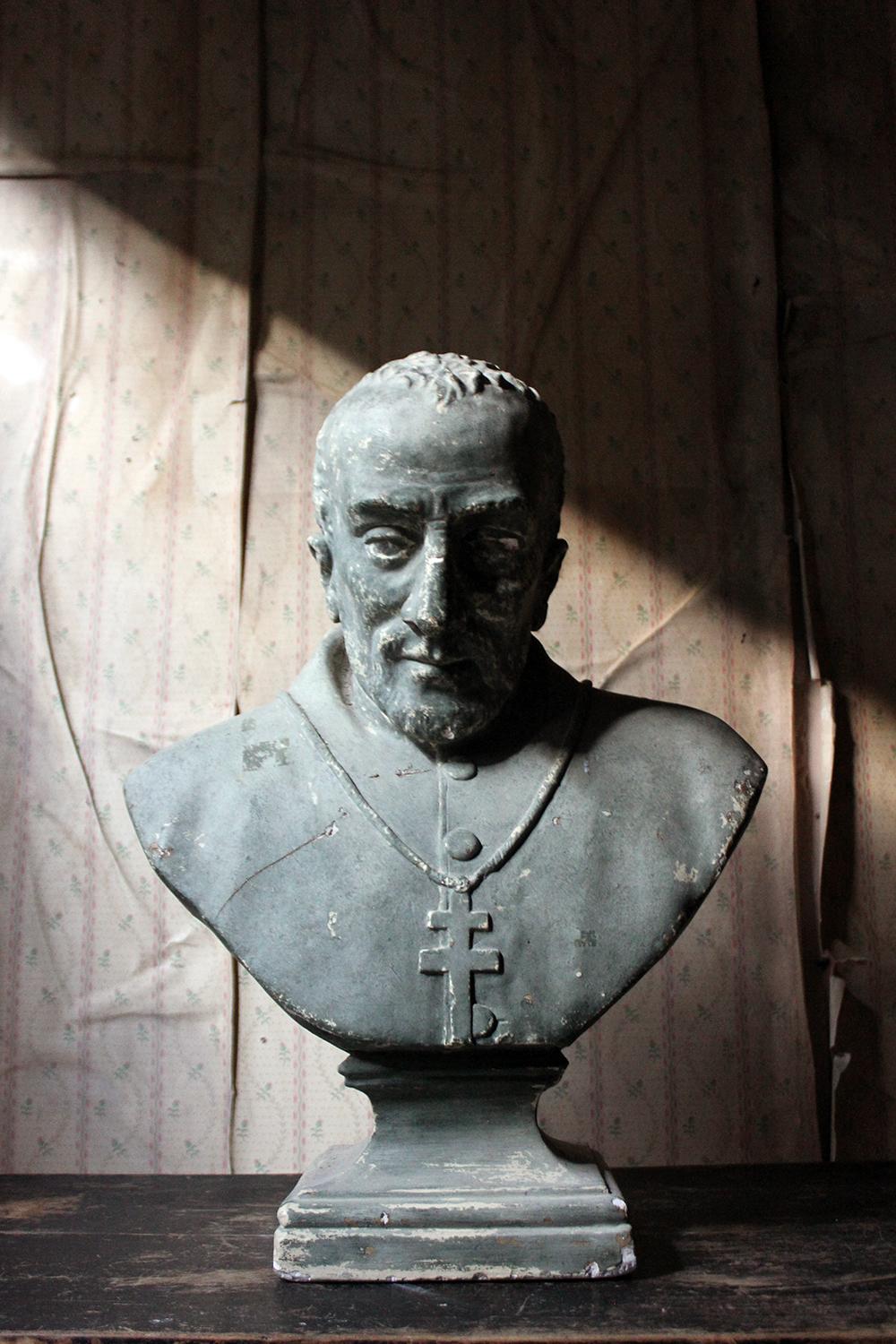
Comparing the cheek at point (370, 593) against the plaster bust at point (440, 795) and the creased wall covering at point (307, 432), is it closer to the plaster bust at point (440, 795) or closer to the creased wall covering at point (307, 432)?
the plaster bust at point (440, 795)

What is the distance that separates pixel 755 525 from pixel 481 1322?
82.2 inches

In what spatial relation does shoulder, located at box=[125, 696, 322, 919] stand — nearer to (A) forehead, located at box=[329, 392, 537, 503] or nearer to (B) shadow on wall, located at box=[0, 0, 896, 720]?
(A) forehead, located at box=[329, 392, 537, 503]

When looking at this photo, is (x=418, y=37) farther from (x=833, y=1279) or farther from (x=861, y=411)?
(x=833, y=1279)

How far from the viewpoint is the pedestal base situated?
6.70ft

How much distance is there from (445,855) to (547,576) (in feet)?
1.54

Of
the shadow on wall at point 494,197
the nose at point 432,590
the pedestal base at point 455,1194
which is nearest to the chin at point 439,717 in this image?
the nose at point 432,590

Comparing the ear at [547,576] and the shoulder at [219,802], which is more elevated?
the ear at [547,576]

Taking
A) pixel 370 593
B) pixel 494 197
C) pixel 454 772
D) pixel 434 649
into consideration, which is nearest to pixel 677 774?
pixel 454 772

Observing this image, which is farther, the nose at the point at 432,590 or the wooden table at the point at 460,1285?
the nose at the point at 432,590

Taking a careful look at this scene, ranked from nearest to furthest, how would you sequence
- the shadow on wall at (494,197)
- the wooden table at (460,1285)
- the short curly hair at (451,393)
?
the wooden table at (460,1285), the short curly hair at (451,393), the shadow on wall at (494,197)

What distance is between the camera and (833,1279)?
2057mm

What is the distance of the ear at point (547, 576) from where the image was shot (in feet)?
7.45

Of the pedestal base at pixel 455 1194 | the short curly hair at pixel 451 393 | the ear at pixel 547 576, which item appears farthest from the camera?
the ear at pixel 547 576

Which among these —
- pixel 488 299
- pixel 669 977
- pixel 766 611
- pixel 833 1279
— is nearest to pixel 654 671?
pixel 766 611
